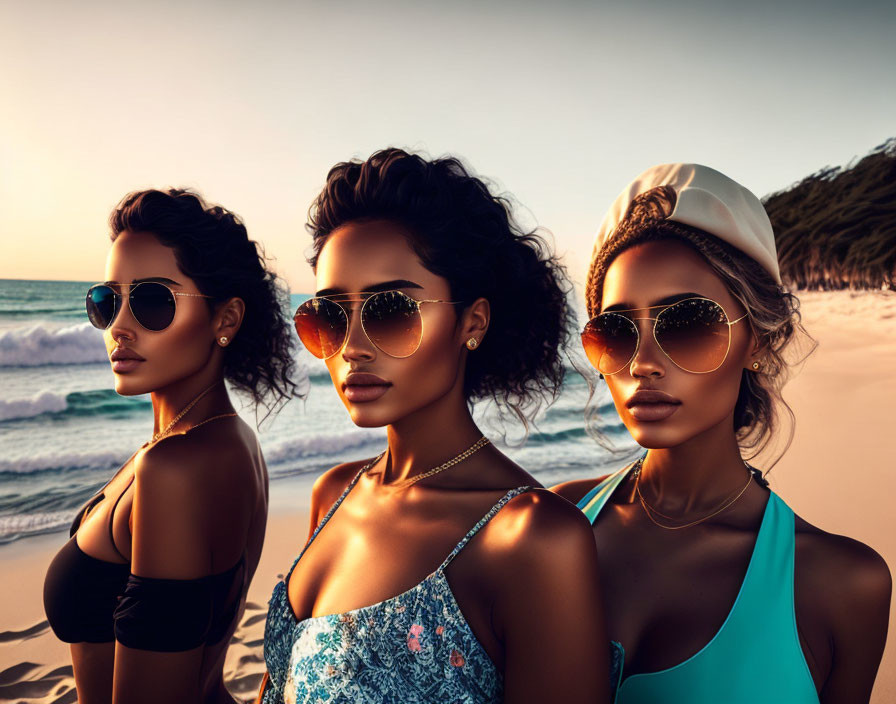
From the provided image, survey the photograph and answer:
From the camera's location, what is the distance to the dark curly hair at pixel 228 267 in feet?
8.75

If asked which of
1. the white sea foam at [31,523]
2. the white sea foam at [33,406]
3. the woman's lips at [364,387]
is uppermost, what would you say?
the woman's lips at [364,387]

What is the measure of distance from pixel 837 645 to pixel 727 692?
0.29 m

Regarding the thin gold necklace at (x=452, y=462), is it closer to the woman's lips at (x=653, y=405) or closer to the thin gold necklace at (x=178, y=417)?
the woman's lips at (x=653, y=405)

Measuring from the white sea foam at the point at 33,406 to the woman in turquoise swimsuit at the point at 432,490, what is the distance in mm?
17684

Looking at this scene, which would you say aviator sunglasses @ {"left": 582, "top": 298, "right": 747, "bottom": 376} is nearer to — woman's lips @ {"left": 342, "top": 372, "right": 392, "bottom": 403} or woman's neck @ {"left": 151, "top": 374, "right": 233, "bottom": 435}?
woman's lips @ {"left": 342, "top": 372, "right": 392, "bottom": 403}

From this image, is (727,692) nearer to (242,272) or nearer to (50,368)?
(242,272)

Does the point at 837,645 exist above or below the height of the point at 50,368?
above

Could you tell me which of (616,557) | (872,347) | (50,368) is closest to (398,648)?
(616,557)

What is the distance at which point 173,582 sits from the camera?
2.22m

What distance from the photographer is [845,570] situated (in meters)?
1.72

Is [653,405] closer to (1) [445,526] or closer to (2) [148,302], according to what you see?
(1) [445,526]

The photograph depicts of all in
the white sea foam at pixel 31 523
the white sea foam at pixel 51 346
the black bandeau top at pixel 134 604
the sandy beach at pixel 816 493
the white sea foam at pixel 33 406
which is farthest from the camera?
the white sea foam at pixel 51 346

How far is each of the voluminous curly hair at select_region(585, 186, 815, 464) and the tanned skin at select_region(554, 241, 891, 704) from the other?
3cm

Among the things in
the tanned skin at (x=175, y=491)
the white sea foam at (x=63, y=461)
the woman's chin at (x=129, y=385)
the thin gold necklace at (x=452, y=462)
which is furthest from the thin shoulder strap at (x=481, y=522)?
the white sea foam at (x=63, y=461)
